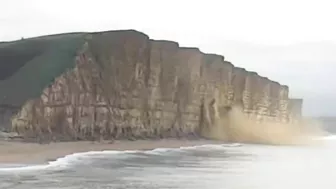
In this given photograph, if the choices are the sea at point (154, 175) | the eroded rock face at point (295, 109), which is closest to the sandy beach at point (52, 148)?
the sea at point (154, 175)

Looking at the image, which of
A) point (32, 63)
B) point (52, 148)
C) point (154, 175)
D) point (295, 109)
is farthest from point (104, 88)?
point (295, 109)

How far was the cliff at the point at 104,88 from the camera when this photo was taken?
42.8 m

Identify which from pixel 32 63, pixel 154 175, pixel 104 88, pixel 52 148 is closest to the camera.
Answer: pixel 154 175

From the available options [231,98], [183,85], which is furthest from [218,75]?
[183,85]

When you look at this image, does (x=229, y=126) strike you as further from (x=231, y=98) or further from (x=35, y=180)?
(x=35, y=180)

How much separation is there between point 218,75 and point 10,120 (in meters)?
31.9

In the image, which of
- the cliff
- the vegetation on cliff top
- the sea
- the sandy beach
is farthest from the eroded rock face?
the sea

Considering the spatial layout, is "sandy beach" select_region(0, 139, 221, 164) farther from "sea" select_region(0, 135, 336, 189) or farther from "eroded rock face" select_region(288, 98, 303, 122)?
"eroded rock face" select_region(288, 98, 303, 122)

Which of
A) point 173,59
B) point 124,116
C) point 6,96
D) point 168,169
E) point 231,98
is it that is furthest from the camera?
point 231,98

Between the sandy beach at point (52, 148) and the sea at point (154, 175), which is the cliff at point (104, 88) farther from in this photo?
the sea at point (154, 175)

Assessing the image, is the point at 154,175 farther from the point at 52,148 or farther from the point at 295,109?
the point at 295,109

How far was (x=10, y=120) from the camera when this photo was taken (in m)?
40.7

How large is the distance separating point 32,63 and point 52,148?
1329cm

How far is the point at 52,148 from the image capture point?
35438 mm
